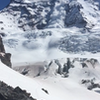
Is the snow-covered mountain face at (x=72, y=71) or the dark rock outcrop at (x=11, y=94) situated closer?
the dark rock outcrop at (x=11, y=94)

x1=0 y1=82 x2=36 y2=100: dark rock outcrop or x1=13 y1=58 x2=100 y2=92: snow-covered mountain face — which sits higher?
x1=0 y1=82 x2=36 y2=100: dark rock outcrop

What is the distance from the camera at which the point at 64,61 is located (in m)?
152

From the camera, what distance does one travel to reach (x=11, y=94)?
44719 millimetres

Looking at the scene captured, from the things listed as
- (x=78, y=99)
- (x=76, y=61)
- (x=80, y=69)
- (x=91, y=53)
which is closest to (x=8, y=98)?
(x=78, y=99)

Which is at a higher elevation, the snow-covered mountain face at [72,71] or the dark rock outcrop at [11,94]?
the dark rock outcrop at [11,94]

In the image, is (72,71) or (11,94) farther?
(72,71)

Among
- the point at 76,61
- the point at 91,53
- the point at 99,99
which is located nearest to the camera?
the point at 99,99

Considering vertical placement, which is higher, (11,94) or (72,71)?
(11,94)

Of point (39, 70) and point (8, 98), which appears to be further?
point (39, 70)

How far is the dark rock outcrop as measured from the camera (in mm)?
43812

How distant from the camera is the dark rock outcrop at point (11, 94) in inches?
1725

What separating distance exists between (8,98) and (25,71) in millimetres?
109970

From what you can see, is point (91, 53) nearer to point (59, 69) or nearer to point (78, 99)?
point (59, 69)

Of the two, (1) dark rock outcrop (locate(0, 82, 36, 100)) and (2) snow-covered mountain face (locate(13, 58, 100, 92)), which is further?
(2) snow-covered mountain face (locate(13, 58, 100, 92))
